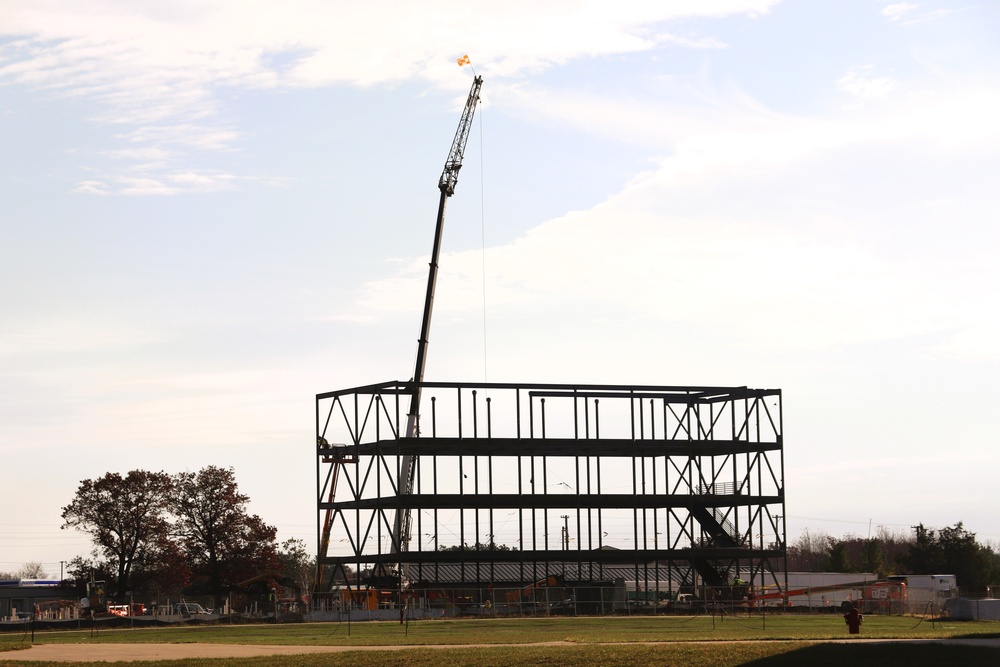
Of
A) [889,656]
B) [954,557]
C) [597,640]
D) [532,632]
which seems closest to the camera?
[889,656]

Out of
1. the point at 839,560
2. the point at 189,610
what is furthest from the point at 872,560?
the point at 189,610

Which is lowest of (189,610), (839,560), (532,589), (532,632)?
(532,632)

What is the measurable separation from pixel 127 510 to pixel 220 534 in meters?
6.88

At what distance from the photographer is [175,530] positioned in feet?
312

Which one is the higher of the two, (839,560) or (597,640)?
(839,560)

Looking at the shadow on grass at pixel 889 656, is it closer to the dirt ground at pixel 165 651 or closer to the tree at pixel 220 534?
the dirt ground at pixel 165 651

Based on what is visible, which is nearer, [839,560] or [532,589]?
[532,589]

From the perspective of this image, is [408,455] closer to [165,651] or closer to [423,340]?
[423,340]

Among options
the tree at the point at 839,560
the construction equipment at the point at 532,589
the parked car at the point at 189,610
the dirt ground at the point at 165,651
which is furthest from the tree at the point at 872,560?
the dirt ground at the point at 165,651

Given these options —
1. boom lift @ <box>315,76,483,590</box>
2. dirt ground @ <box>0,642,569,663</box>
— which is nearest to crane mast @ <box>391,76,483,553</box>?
boom lift @ <box>315,76,483,590</box>

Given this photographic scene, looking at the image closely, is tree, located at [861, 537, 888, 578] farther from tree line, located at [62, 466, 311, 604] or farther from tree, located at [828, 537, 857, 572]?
tree line, located at [62, 466, 311, 604]

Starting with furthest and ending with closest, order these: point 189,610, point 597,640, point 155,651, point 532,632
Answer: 1. point 189,610
2. point 532,632
3. point 597,640
4. point 155,651

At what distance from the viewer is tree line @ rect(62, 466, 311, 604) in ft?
310

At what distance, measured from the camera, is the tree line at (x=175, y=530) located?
94.4 m
